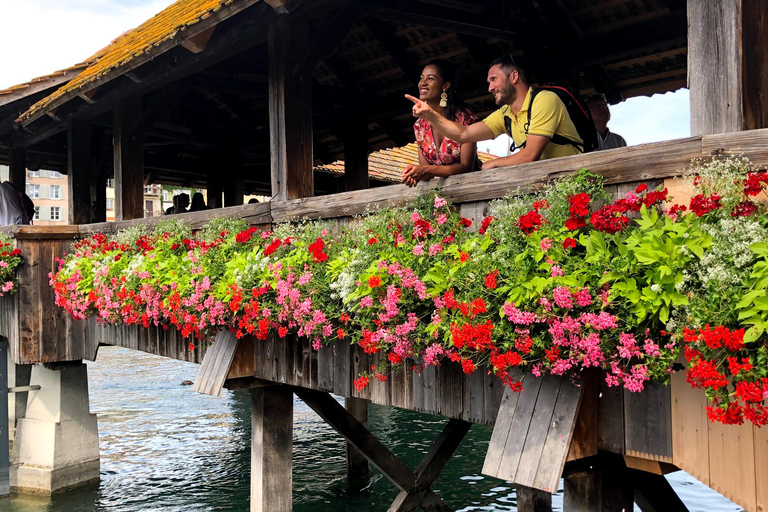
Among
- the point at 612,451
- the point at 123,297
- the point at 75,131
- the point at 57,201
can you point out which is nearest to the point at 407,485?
the point at 123,297

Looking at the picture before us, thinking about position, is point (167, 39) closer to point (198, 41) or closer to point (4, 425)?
point (198, 41)

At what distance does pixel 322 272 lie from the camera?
4297 mm

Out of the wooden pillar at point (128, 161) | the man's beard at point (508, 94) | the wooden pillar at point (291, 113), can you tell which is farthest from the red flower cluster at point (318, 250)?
the wooden pillar at point (128, 161)

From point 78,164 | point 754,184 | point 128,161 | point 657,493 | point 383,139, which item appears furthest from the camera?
point 383,139

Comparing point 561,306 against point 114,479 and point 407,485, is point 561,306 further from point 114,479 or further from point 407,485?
point 114,479

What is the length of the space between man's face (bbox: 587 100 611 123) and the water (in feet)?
18.2

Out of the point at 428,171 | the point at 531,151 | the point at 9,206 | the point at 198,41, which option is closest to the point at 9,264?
the point at 9,206

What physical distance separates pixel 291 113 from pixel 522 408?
→ 125 inches

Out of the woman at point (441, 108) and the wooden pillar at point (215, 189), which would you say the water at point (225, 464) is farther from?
the woman at point (441, 108)

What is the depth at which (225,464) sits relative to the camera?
11359mm

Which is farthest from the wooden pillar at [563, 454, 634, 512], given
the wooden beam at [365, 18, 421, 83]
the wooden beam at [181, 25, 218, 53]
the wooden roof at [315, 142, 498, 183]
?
the wooden roof at [315, 142, 498, 183]

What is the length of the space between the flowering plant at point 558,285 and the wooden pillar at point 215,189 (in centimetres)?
Result: 869

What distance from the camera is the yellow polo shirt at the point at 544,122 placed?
11.9ft

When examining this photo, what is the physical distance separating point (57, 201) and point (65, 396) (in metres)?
63.1
